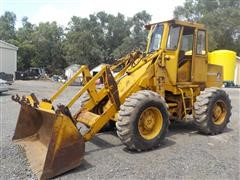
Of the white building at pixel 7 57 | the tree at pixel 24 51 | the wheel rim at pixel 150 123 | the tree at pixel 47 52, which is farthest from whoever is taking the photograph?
the tree at pixel 47 52

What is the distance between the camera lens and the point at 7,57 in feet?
110

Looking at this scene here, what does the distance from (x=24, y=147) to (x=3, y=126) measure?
2932mm

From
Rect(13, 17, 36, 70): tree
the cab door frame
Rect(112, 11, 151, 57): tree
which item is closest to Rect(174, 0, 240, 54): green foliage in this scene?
Rect(112, 11, 151, 57): tree

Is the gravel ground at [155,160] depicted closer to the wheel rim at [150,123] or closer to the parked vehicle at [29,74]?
the wheel rim at [150,123]

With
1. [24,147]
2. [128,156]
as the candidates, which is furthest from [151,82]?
[24,147]

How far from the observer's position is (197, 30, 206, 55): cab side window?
27.6 feet

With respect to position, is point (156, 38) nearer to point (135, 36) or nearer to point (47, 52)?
point (135, 36)

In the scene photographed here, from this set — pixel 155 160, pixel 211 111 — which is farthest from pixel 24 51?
pixel 155 160

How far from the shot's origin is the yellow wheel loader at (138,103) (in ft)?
18.1

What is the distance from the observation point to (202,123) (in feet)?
26.0

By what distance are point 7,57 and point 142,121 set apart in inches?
1151

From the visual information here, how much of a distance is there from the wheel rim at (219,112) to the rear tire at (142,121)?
6.41ft

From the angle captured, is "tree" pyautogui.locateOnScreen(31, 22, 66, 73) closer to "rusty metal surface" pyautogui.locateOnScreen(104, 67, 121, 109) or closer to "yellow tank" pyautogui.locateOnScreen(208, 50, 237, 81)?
"yellow tank" pyautogui.locateOnScreen(208, 50, 237, 81)

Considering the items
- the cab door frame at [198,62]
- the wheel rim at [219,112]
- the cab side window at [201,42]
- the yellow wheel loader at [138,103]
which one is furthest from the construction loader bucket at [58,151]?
the cab side window at [201,42]
